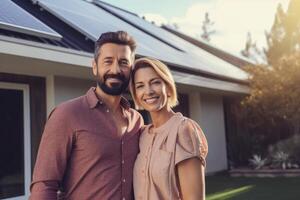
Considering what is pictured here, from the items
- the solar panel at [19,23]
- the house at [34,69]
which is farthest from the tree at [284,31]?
the solar panel at [19,23]

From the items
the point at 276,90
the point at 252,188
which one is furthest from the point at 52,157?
the point at 276,90

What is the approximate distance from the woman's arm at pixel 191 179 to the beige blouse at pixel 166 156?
0.10ft

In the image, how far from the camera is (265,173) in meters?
13.7

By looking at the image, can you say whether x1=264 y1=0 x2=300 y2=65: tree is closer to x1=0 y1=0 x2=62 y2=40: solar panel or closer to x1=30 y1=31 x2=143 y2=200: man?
x1=0 y1=0 x2=62 y2=40: solar panel

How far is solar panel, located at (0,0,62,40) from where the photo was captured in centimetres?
671

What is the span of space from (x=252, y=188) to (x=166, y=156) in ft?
29.6

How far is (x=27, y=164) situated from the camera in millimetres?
8602

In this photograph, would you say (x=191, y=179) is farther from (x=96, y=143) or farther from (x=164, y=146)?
(x=96, y=143)

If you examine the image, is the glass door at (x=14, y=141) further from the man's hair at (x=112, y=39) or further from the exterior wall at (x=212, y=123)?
the exterior wall at (x=212, y=123)

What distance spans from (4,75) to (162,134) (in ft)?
20.7

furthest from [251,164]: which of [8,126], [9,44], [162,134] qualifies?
[162,134]

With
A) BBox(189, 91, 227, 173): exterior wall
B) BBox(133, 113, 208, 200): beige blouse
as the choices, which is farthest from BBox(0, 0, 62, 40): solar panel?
BBox(189, 91, 227, 173): exterior wall

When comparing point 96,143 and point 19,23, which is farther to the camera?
point 19,23

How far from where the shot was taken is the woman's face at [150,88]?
105 inches
